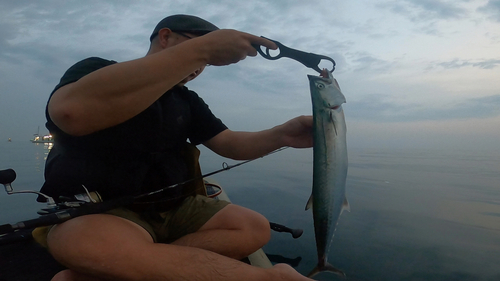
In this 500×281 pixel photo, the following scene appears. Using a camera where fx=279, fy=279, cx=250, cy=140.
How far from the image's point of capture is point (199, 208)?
221cm

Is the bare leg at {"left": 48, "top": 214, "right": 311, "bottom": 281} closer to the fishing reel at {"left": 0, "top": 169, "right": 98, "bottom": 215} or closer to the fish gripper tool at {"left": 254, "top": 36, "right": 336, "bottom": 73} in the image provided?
the fishing reel at {"left": 0, "top": 169, "right": 98, "bottom": 215}

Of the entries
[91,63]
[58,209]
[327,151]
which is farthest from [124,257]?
[327,151]

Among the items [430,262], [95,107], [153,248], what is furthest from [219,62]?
[430,262]

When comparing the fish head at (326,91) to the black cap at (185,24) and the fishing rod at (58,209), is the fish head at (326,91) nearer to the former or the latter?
the black cap at (185,24)

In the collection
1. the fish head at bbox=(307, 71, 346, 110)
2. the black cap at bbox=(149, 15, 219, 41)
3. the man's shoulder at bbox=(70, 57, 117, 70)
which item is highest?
the black cap at bbox=(149, 15, 219, 41)

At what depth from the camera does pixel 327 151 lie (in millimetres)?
2088

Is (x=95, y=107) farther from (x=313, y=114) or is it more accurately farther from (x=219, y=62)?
(x=313, y=114)

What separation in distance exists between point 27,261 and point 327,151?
2.97m

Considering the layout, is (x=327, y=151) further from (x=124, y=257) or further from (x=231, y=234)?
(x=124, y=257)

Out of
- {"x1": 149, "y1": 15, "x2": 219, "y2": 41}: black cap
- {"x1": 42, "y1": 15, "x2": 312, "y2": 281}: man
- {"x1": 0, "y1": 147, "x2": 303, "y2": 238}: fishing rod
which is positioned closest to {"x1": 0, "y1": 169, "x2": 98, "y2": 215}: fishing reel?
{"x1": 0, "y1": 147, "x2": 303, "y2": 238}: fishing rod

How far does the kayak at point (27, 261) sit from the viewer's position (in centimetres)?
233

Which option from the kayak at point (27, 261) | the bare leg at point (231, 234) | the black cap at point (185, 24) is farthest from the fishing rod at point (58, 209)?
the black cap at point (185, 24)

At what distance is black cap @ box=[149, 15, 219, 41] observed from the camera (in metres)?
2.03

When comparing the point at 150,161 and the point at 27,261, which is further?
the point at 27,261
